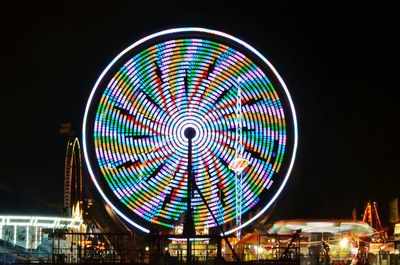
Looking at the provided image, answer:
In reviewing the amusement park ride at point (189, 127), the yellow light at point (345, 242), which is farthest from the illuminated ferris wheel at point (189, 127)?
the yellow light at point (345, 242)

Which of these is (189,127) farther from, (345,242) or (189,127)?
(345,242)

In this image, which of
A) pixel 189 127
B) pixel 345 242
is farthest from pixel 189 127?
pixel 345 242

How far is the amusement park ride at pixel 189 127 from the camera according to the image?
88.5ft

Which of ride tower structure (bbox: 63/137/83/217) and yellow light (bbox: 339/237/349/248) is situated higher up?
ride tower structure (bbox: 63/137/83/217)

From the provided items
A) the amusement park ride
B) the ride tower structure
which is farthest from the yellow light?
the ride tower structure

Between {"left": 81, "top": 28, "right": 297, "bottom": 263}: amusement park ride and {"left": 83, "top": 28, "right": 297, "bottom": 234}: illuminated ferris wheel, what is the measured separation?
0.04 metres

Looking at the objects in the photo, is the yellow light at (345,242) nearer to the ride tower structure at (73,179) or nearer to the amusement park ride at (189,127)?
the amusement park ride at (189,127)

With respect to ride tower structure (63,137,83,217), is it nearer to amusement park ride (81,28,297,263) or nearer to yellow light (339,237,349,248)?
amusement park ride (81,28,297,263)

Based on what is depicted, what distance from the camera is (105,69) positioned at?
27062 mm

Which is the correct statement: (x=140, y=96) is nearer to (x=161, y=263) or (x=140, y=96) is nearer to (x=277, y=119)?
(x=277, y=119)

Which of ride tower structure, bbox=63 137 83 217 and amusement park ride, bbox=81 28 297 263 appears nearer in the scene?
amusement park ride, bbox=81 28 297 263

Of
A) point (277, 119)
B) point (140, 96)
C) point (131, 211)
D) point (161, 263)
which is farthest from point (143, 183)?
point (161, 263)

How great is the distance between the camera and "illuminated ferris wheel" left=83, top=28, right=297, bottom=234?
26984mm

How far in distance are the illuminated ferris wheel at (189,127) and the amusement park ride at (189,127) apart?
4 centimetres
